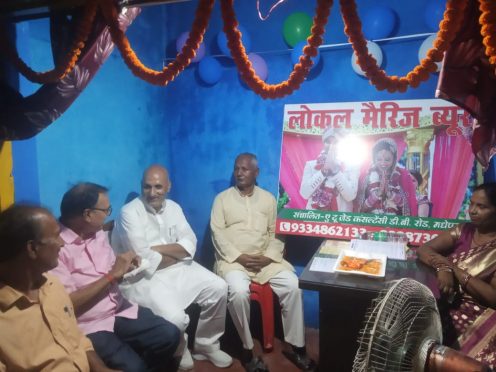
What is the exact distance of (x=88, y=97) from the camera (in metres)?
3.29

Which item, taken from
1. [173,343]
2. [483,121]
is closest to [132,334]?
[173,343]

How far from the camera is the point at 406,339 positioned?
4.87ft

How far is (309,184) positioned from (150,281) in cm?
173

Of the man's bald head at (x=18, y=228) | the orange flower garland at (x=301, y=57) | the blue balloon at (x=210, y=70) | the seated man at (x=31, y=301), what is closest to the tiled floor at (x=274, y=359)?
the seated man at (x=31, y=301)

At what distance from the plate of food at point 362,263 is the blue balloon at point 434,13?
1.99 meters

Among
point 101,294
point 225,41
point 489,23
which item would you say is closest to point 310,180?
point 225,41

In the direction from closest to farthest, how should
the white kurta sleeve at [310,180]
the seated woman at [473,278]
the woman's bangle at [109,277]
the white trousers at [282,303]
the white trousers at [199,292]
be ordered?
the seated woman at [473,278]
the woman's bangle at [109,277]
the white trousers at [199,292]
the white trousers at [282,303]
the white kurta sleeve at [310,180]

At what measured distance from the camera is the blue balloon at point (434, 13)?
3.11 meters

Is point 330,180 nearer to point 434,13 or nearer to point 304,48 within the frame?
point 434,13

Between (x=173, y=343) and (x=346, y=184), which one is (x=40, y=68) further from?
(x=346, y=184)

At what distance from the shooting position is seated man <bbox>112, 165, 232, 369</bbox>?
2926 millimetres

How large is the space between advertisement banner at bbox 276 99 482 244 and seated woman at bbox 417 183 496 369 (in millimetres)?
690

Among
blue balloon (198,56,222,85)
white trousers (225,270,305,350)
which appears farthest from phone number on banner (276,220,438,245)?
blue balloon (198,56,222,85)

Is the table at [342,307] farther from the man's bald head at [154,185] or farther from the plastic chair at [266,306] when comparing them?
the man's bald head at [154,185]
